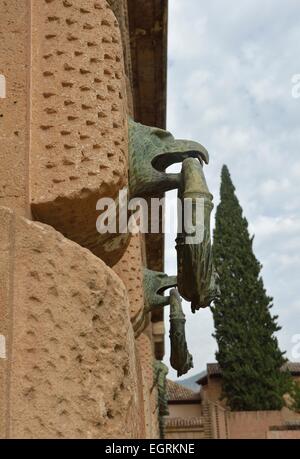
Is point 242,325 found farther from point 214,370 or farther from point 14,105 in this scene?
point 14,105

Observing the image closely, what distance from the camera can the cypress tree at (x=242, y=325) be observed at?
2194cm

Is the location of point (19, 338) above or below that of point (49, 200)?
below

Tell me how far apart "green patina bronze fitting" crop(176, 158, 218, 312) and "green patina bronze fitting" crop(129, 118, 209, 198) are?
0.13 ft

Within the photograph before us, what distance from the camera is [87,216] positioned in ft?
4.15

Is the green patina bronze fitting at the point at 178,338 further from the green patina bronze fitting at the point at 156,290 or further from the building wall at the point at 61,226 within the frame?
the building wall at the point at 61,226

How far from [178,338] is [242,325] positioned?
2050cm

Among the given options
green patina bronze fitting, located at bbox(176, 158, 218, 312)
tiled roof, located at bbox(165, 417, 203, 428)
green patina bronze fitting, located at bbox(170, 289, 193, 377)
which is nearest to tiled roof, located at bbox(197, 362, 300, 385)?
tiled roof, located at bbox(165, 417, 203, 428)

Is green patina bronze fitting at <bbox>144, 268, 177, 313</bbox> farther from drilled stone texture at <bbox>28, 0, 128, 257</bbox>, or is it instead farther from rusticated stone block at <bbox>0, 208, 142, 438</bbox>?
rusticated stone block at <bbox>0, 208, 142, 438</bbox>

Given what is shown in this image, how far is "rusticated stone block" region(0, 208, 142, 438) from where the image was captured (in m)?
0.98

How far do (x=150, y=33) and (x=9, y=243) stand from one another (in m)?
2.57

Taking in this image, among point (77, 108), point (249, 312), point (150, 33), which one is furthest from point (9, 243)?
point (249, 312)

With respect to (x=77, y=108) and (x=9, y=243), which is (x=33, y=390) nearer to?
(x=9, y=243)

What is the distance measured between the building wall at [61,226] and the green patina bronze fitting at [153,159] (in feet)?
0.34

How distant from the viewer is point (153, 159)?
151 centimetres
